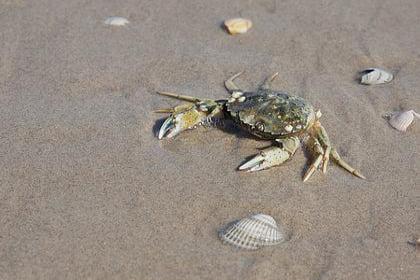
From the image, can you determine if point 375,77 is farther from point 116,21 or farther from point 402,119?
point 116,21

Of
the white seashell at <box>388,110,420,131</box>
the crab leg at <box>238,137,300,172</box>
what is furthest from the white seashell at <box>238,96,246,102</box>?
the white seashell at <box>388,110,420,131</box>

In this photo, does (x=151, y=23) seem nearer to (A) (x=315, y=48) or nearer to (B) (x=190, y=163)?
(A) (x=315, y=48)

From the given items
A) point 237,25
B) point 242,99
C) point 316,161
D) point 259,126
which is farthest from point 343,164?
point 237,25

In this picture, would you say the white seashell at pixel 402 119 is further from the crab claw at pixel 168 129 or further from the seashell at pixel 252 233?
the crab claw at pixel 168 129

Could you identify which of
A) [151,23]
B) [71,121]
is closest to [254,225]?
[71,121]

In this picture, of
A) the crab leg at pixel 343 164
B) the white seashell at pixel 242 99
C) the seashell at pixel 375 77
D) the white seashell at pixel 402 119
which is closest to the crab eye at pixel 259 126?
the white seashell at pixel 242 99
